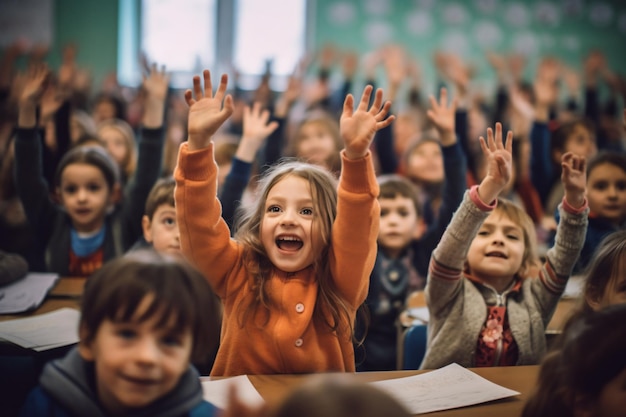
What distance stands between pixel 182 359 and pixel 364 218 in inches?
21.9

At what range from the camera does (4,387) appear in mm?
1550

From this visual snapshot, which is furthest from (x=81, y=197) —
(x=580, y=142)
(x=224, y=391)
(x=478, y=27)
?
(x=478, y=27)

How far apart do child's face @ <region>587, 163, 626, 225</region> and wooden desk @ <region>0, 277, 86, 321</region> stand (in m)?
1.91

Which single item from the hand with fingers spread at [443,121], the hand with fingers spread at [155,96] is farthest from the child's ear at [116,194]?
the hand with fingers spread at [443,121]

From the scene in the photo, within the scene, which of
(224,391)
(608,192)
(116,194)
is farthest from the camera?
(116,194)

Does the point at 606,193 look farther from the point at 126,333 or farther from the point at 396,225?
the point at 126,333

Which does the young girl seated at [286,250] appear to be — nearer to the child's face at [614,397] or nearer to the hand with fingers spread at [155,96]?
the child's face at [614,397]

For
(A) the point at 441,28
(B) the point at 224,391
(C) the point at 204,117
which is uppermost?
(A) the point at 441,28

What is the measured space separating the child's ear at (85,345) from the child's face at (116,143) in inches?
107

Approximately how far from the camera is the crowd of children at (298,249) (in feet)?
3.26

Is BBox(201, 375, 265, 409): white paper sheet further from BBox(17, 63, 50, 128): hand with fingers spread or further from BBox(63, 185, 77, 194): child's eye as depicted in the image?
BBox(17, 63, 50, 128): hand with fingers spread

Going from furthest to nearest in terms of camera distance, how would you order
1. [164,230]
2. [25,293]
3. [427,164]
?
[427,164], [164,230], [25,293]

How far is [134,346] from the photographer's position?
96cm

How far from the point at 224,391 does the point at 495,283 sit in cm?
91
